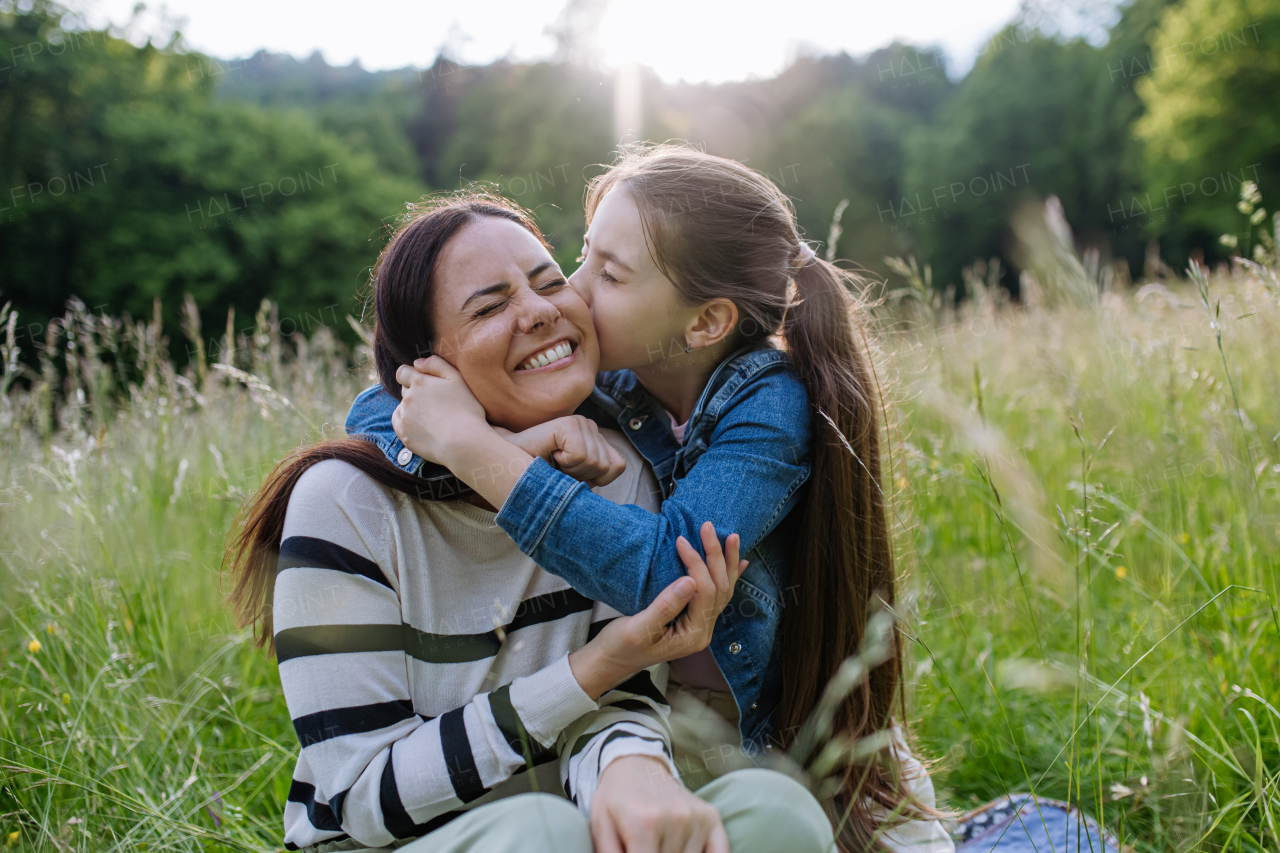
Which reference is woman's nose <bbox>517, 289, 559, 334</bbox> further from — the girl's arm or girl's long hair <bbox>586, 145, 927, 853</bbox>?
girl's long hair <bbox>586, 145, 927, 853</bbox>

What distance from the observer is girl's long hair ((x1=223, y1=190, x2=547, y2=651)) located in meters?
1.54

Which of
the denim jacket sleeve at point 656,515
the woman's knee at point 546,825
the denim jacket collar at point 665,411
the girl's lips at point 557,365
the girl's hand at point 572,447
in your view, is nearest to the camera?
the woman's knee at point 546,825

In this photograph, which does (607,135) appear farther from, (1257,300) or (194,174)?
(1257,300)

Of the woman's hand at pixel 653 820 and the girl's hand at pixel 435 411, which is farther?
the girl's hand at pixel 435 411

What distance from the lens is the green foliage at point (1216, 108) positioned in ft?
58.3

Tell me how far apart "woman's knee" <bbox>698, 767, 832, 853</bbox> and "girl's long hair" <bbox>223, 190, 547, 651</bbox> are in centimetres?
81

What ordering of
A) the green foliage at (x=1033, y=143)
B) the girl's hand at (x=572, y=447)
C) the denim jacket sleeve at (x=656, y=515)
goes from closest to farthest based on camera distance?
1. the denim jacket sleeve at (x=656, y=515)
2. the girl's hand at (x=572, y=447)
3. the green foliage at (x=1033, y=143)

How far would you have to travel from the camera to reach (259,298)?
1658 cm

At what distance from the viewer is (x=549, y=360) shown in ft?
5.49

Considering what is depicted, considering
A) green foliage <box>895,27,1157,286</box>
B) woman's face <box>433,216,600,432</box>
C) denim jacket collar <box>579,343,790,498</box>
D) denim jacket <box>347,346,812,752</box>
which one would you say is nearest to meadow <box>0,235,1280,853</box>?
denim jacket <box>347,346,812,752</box>

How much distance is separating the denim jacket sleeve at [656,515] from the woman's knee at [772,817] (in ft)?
1.19

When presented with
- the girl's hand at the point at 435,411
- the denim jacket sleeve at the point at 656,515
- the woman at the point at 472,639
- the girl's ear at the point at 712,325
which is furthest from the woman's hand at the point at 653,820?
the girl's ear at the point at 712,325

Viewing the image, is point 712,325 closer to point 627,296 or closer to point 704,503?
point 627,296

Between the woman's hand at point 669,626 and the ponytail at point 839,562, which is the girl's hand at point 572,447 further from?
the ponytail at point 839,562
